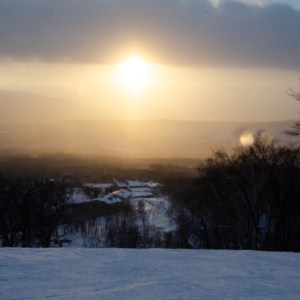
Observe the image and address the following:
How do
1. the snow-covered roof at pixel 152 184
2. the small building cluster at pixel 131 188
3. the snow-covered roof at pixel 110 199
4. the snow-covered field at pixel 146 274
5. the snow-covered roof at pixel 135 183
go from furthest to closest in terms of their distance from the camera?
the snow-covered roof at pixel 135 183 < the snow-covered roof at pixel 152 184 < the small building cluster at pixel 131 188 < the snow-covered roof at pixel 110 199 < the snow-covered field at pixel 146 274

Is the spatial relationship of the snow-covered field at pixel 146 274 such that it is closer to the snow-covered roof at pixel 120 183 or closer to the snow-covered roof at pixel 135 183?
the snow-covered roof at pixel 120 183

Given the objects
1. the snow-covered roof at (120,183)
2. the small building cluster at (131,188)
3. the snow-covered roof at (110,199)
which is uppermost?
the snow-covered roof at (120,183)

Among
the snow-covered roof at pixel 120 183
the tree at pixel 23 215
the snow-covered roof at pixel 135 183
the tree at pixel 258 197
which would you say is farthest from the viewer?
the snow-covered roof at pixel 135 183

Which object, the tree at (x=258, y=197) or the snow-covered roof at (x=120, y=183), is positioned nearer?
the tree at (x=258, y=197)

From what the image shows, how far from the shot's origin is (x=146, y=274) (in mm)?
5113

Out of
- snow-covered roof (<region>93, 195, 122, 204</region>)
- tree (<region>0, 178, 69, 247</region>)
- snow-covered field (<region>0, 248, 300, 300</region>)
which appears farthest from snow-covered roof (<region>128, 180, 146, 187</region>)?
snow-covered field (<region>0, 248, 300, 300</region>)

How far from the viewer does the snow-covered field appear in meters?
4.26

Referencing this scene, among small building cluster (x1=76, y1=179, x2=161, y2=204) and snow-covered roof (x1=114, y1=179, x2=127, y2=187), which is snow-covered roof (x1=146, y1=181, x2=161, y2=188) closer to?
small building cluster (x1=76, y1=179, x2=161, y2=204)

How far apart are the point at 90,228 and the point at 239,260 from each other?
99.3 ft

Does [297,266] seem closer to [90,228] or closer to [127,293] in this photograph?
[127,293]

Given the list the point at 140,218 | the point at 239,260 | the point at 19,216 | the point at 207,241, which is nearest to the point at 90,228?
the point at 140,218

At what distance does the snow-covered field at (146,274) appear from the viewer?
4.26 metres

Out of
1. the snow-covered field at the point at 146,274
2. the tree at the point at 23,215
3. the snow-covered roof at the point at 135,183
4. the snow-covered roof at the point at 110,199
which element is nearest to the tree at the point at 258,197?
the snow-covered field at the point at 146,274

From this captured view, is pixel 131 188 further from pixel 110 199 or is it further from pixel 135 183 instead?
pixel 110 199
